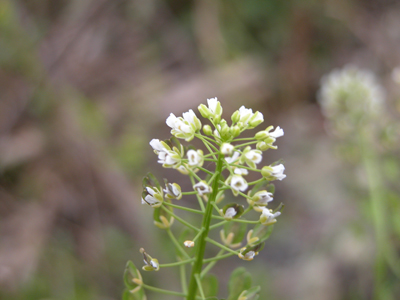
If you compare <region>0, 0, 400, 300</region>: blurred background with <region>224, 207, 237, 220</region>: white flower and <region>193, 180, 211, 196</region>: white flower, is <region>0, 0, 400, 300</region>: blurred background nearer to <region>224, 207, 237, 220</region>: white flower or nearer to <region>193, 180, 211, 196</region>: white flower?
<region>224, 207, 237, 220</region>: white flower

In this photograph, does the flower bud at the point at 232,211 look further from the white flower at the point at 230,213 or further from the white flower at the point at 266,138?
the white flower at the point at 266,138

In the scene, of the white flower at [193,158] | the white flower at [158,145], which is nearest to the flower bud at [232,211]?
the white flower at [193,158]

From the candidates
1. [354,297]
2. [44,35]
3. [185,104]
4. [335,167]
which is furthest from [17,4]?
[354,297]

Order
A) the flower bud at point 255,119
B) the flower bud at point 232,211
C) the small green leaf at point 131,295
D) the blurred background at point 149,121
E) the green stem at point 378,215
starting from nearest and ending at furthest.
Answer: the flower bud at point 232,211 < the flower bud at point 255,119 < the small green leaf at point 131,295 < the green stem at point 378,215 < the blurred background at point 149,121

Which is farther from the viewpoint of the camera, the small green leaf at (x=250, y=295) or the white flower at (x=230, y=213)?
the small green leaf at (x=250, y=295)

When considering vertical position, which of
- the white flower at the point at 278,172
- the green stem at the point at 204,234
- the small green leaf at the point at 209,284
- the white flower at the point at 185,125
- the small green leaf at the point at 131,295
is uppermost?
the white flower at the point at 185,125

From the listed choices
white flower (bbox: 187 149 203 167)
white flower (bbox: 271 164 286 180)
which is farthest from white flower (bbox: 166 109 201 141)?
white flower (bbox: 271 164 286 180)

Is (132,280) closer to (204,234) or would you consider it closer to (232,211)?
(204,234)

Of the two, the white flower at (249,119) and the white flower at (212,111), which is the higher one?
the white flower at (212,111)
